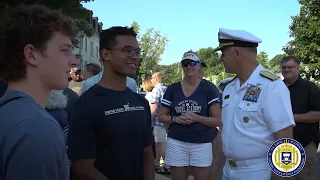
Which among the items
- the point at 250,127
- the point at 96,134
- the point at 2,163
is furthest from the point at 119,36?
the point at 2,163

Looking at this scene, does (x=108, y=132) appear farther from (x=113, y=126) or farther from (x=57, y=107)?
(x=57, y=107)

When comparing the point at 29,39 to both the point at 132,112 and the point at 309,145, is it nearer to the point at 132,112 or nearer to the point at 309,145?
the point at 132,112

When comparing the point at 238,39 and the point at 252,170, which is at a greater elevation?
the point at 238,39

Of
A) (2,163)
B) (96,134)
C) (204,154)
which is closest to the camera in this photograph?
(2,163)

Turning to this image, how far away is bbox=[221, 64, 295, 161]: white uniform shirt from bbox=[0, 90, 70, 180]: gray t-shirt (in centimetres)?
191

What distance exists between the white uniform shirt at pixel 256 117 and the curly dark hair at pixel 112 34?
1005 millimetres

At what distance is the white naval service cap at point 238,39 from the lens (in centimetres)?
306

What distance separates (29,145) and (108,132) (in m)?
1.28

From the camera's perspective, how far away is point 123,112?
8.09 feet

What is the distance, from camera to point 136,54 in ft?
8.98

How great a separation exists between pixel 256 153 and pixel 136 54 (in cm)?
117

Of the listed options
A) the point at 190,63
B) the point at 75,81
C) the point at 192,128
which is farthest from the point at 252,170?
the point at 75,81

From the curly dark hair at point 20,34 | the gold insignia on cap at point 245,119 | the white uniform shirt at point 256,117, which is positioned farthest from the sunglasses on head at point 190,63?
the curly dark hair at point 20,34

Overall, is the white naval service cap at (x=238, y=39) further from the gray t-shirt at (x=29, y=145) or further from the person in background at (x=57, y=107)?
the gray t-shirt at (x=29, y=145)
